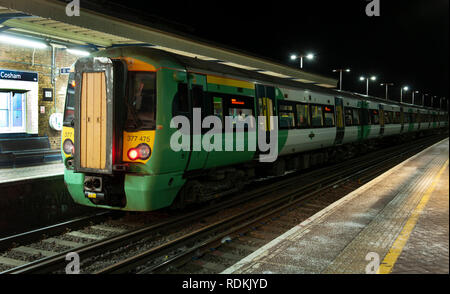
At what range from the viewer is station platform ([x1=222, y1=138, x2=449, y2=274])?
470cm

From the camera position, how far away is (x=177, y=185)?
24.1ft

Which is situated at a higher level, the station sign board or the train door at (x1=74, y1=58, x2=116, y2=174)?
the station sign board

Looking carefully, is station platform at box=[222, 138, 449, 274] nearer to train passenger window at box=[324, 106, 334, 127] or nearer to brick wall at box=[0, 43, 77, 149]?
train passenger window at box=[324, 106, 334, 127]

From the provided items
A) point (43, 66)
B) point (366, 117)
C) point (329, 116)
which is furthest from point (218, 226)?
point (366, 117)

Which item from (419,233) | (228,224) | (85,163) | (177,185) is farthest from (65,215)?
(419,233)

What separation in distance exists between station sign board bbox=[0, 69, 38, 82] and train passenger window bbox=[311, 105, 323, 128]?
892 centimetres

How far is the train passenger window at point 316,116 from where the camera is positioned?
526 inches

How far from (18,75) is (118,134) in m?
6.84

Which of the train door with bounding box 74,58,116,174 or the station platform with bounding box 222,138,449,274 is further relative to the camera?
the train door with bounding box 74,58,116,174

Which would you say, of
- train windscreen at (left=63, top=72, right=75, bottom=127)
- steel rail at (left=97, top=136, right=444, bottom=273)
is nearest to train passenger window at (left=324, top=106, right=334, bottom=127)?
steel rail at (left=97, top=136, right=444, bottom=273)

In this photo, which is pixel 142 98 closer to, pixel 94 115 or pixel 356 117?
pixel 94 115

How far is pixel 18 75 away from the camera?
38.6 ft

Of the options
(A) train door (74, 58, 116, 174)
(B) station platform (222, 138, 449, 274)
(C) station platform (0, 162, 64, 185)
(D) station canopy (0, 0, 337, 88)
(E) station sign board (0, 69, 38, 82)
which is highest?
(D) station canopy (0, 0, 337, 88)
